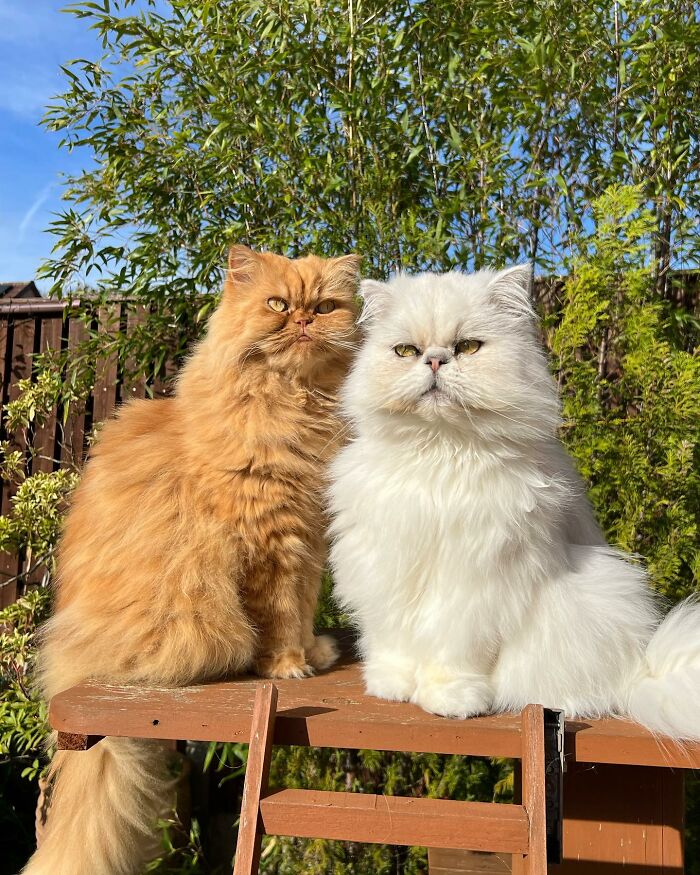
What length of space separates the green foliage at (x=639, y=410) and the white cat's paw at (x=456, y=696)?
93cm

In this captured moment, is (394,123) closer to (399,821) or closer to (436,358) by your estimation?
(436,358)

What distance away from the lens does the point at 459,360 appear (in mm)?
1334

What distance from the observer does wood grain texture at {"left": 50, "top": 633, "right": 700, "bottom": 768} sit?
124 centimetres

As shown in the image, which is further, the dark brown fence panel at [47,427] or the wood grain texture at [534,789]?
the dark brown fence panel at [47,427]

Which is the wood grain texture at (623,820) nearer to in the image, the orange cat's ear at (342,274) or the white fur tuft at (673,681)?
the white fur tuft at (673,681)

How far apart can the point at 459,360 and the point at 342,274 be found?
1.76 ft

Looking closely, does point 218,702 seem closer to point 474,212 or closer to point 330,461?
point 330,461

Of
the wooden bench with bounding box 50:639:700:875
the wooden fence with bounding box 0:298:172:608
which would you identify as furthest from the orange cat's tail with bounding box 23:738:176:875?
the wooden fence with bounding box 0:298:172:608

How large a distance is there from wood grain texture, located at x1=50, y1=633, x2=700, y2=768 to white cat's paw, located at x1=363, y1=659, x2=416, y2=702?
0.06 ft

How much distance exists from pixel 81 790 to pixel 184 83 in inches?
87.1

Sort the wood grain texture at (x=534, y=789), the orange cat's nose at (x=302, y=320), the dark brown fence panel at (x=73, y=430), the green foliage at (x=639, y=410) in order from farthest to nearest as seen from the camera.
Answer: the dark brown fence panel at (x=73, y=430), the green foliage at (x=639, y=410), the orange cat's nose at (x=302, y=320), the wood grain texture at (x=534, y=789)

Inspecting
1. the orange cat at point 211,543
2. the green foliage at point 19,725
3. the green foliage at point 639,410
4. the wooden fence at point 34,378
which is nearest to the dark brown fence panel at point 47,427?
the wooden fence at point 34,378

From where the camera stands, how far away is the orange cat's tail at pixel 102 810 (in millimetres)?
1554

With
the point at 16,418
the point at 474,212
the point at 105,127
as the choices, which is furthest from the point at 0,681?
the point at 474,212
